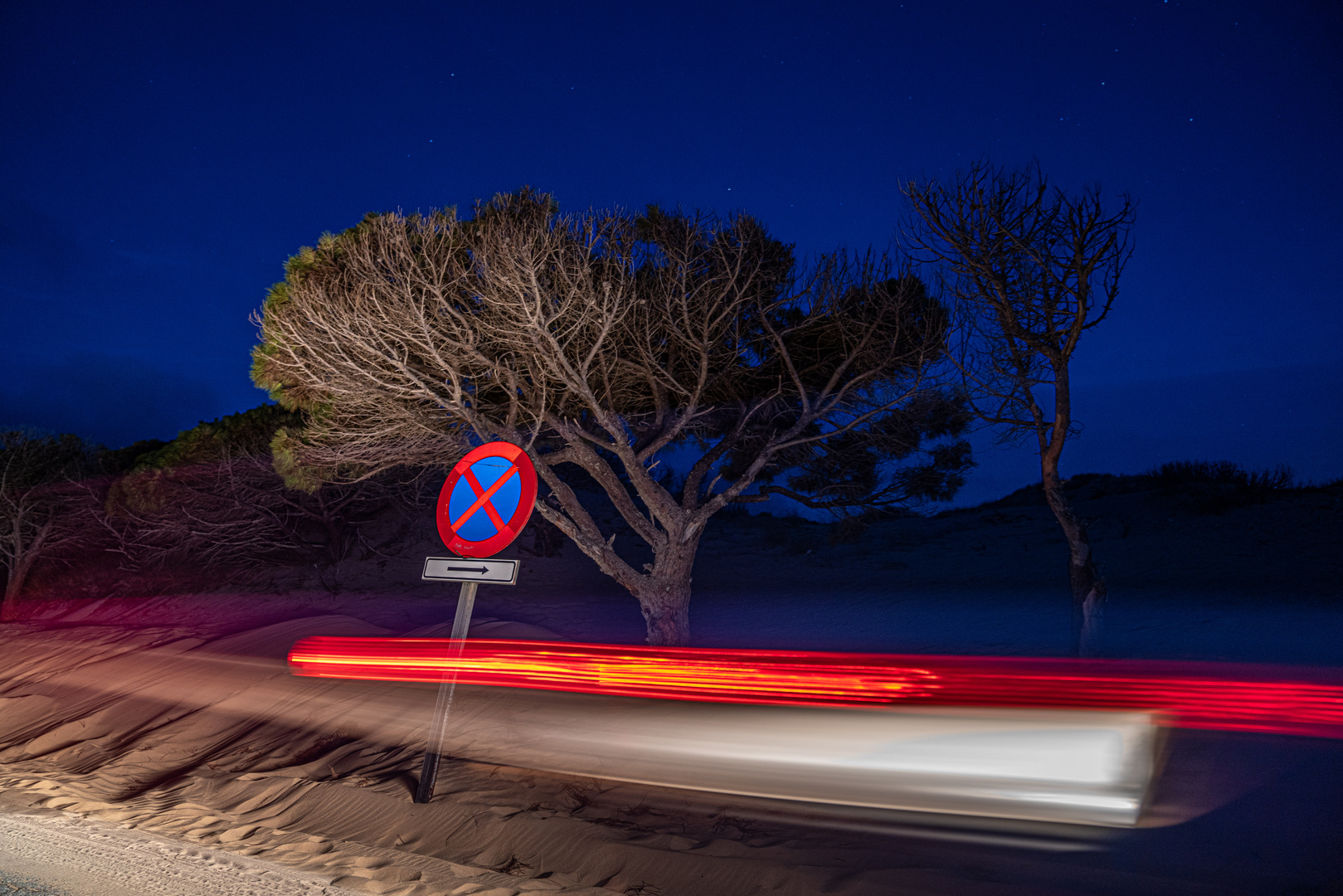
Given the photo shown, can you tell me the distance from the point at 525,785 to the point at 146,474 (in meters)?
17.2

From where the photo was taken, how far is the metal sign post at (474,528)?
496cm

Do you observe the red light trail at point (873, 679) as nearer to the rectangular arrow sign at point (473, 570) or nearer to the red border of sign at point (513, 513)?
the rectangular arrow sign at point (473, 570)

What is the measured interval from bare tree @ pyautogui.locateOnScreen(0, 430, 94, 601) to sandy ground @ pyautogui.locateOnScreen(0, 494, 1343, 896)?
4.16 m

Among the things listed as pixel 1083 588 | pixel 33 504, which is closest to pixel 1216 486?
pixel 1083 588

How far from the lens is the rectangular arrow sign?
4863 mm

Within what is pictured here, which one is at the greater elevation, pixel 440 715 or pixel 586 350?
pixel 586 350

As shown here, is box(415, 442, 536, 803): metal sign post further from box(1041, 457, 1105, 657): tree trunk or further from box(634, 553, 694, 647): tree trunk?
box(1041, 457, 1105, 657): tree trunk

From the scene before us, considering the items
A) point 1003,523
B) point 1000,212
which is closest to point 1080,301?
point 1000,212

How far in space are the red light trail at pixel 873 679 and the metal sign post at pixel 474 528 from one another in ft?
0.99

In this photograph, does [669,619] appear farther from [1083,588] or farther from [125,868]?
[125,868]

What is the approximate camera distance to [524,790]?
17.6ft

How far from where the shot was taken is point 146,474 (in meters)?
17.9

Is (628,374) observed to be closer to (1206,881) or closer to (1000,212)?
(1000,212)

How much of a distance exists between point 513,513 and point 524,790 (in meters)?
2.09
